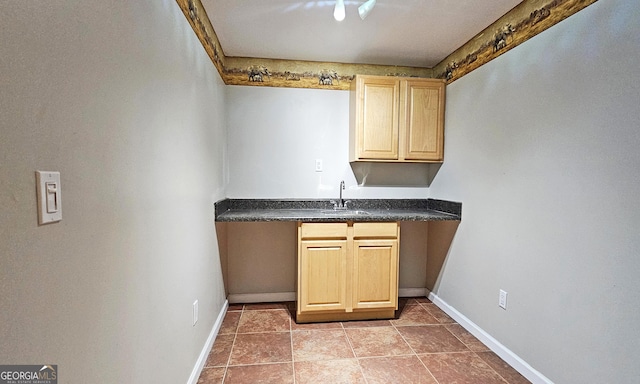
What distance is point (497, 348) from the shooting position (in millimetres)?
1820

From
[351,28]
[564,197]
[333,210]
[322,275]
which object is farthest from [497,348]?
[351,28]

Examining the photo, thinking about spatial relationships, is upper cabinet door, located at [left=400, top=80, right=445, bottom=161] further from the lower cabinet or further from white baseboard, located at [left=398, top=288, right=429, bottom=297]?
white baseboard, located at [left=398, top=288, right=429, bottom=297]

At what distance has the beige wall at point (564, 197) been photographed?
3.79 feet

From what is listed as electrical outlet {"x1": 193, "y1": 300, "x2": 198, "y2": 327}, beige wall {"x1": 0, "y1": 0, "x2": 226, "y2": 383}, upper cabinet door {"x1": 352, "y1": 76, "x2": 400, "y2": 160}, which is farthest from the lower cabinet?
beige wall {"x1": 0, "y1": 0, "x2": 226, "y2": 383}

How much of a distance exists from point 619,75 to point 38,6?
2.02m

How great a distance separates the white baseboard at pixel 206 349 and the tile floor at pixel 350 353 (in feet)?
0.11

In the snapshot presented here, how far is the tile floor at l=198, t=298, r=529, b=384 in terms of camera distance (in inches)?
63.4

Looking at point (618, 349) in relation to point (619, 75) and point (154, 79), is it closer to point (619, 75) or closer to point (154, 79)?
point (619, 75)

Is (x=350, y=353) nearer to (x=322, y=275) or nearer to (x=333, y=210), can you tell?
(x=322, y=275)

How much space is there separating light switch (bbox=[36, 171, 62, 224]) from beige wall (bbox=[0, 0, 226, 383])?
0.04ft

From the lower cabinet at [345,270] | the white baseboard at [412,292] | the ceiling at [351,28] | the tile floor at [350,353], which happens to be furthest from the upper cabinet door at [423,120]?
the tile floor at [350,353]

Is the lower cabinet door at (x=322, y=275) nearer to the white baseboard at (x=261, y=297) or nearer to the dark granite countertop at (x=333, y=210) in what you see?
the dark granite countertop at (x=333, y=210)

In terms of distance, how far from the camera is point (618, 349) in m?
1.18

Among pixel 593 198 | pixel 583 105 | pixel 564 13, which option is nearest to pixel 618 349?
pixel 593 198
